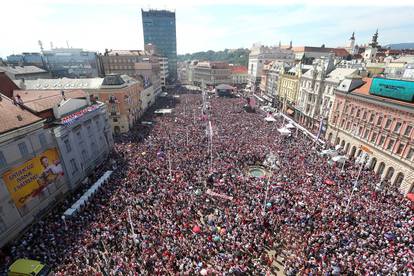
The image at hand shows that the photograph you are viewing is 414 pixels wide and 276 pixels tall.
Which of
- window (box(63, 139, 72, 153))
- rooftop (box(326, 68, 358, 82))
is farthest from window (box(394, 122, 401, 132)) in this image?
window (box(63, 139, 72, 153))

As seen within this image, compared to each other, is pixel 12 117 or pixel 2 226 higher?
pixel 12 117

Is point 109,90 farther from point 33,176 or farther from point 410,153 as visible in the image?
point 410,153

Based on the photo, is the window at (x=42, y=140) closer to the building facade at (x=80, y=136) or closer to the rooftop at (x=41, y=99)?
the building facade at (x=80, y=136)

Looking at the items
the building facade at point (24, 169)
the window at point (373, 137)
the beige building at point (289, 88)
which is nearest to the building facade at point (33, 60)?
the building facade at point (24, 169)

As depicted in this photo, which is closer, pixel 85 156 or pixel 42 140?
pixel 42 140

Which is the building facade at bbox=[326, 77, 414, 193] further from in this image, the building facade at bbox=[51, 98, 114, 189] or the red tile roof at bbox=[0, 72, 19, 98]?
the red tile roof at bbox=[0, 72, 19, 98]

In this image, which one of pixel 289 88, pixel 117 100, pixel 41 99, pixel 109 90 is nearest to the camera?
pixel 41 99

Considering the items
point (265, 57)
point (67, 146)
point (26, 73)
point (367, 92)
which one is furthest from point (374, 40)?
point (26, 73)
